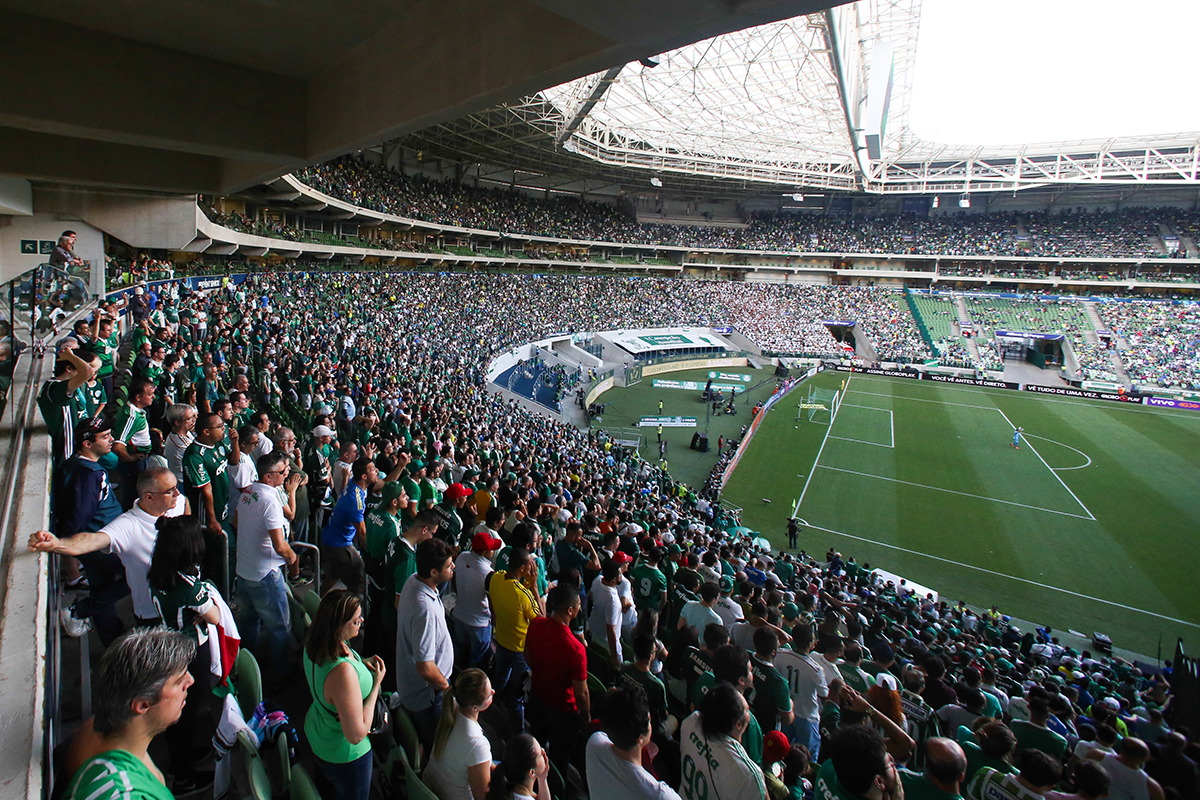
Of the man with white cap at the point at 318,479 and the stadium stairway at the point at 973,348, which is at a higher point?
the stadium stairway at the point at 973,348

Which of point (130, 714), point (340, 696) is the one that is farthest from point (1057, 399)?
point (130, 714)

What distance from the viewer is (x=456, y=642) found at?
14.2 feet

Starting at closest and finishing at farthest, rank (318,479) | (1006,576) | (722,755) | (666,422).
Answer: (722,755) → (318,479) → (1006,576) → (666,422)

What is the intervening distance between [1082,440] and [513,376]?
27.3 meters

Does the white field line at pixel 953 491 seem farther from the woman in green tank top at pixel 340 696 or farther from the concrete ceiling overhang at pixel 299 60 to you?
the woman in green tank top at pixel 340 696

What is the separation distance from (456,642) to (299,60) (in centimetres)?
446

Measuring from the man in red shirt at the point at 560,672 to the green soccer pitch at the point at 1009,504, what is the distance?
13842mm

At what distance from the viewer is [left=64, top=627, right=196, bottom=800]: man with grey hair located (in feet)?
5.25

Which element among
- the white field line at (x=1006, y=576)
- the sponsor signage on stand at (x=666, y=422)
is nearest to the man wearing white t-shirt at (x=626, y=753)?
the white field line at (x=1006, y=576)

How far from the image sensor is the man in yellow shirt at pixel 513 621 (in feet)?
12.8

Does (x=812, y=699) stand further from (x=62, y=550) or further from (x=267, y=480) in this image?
(x=62, y=550)

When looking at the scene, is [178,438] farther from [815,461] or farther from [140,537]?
[815,461]

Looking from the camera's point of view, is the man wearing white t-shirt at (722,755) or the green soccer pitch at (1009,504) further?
the green soccer pitch at (1009,504)

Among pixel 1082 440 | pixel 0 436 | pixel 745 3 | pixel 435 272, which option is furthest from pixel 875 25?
pixel 0 436
